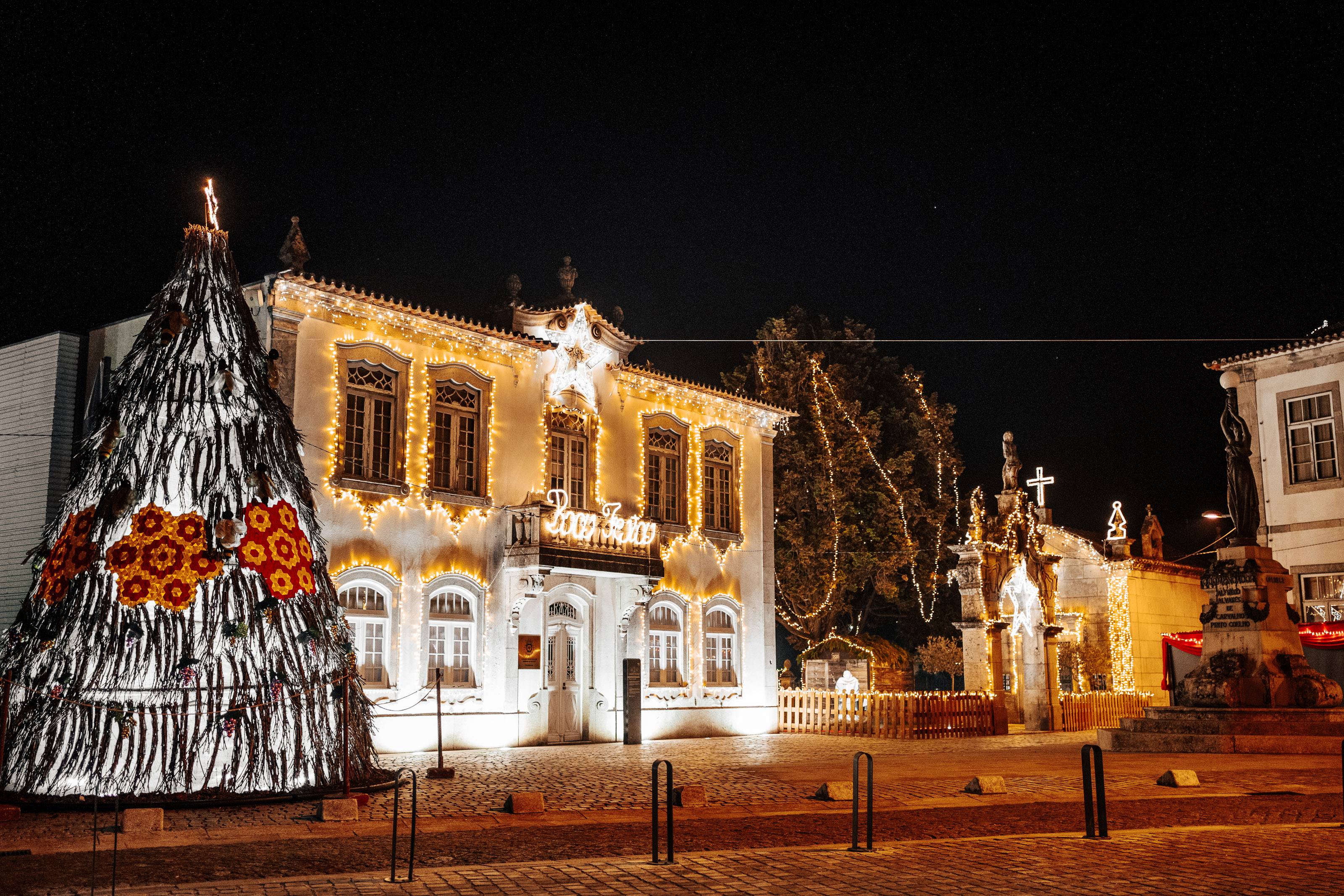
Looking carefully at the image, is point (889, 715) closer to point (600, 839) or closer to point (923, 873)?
point (600, 839)

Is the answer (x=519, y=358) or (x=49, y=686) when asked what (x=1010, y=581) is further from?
(x=49, y=686)

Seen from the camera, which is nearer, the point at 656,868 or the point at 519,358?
the point at 656,868

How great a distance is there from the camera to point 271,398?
14.4 m

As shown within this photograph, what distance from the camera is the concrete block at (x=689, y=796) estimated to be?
40.3 feet

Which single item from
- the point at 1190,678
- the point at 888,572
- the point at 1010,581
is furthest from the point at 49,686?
the point at 888,572

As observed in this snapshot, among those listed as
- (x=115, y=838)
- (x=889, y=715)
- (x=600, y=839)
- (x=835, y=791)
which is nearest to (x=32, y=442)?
(x=600, y=839)

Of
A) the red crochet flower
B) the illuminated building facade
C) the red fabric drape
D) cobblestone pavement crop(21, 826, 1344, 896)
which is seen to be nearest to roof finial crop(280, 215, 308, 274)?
the illuminated building facade

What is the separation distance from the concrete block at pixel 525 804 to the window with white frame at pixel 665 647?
44.6 feet

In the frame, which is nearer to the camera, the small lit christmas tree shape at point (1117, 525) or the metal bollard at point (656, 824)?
the metal bollard at point (656, 824)

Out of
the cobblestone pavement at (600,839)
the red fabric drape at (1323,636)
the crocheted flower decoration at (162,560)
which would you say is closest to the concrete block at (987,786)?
the cobblestone pavement at (600,839)

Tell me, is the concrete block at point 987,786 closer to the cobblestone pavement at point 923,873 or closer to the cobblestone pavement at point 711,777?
the cobblestone pavement at point 711,777

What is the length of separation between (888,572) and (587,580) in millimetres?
15386

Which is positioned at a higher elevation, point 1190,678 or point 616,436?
point 616,436

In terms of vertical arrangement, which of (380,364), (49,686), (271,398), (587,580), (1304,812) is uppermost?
(380,364)
